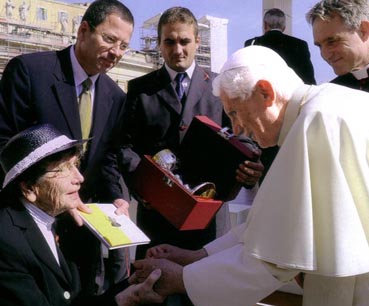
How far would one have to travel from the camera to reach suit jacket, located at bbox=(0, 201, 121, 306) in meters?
1.95

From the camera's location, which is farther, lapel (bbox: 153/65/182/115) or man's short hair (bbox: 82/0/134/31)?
lapel (bbox: 153/65/182/115)

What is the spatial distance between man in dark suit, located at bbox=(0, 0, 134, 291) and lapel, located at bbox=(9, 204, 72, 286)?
1.41ft

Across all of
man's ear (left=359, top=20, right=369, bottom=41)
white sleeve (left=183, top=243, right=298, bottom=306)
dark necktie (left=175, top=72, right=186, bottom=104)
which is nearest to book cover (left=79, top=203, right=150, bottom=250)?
white sleeve (left=183, top=243, right=298, bottom=306)

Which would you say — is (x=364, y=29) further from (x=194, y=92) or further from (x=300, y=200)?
(x=300, y=200)

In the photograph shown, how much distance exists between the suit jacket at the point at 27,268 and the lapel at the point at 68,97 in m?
0.72

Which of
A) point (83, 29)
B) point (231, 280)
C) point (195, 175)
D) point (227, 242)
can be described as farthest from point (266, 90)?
point (83, 29)

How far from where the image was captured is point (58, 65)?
291 centimetres

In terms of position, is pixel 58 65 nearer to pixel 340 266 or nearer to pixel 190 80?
pixel 190 80

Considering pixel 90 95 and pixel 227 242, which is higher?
pixel 90 95

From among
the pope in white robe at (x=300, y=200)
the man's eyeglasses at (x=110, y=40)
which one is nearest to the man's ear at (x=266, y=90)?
the pope in white robe at (x=300, y=200)

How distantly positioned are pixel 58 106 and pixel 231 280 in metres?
1.49

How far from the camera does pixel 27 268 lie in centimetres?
204

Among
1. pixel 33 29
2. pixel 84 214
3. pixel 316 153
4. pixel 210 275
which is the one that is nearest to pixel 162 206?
pixel 84 214

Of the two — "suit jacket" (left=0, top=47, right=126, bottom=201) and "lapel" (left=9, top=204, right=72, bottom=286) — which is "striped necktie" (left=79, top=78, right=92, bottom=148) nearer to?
"suit jacket" (left=0, top=47, right=126, bottom=201)
